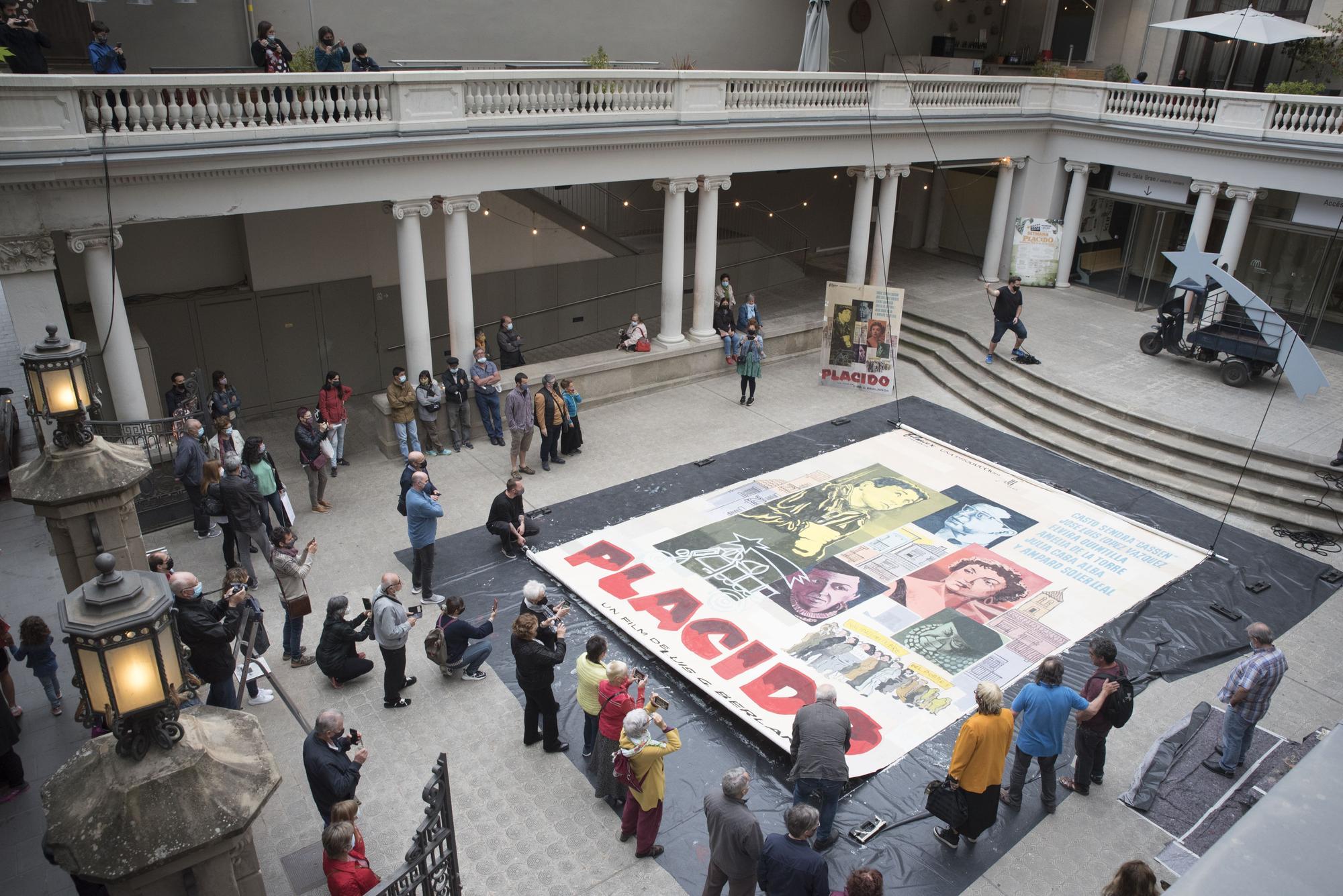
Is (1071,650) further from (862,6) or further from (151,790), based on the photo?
(862,6)

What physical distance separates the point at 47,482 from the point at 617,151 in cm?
1199

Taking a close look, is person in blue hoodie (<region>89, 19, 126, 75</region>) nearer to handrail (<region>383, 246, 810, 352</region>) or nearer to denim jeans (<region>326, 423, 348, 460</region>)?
denim jeans (<region>326, 423, 348, 460</region>)

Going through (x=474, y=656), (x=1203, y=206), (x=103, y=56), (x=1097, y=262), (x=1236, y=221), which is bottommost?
(x=474, y=656)

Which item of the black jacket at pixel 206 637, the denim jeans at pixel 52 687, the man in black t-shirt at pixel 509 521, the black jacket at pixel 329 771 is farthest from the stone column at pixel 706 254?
the black jacket at pixel 329 771

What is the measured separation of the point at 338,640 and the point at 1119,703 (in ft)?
24.8

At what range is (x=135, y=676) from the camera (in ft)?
14.6

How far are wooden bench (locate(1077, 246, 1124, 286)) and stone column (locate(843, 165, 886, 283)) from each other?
6512 millimetres

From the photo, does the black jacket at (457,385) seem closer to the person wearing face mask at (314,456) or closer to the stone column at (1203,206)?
the person wearing face mask at (314,456)

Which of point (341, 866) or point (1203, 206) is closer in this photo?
point (341, 866)

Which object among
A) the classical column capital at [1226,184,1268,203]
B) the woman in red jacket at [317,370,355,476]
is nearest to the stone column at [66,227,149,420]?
the woman in red jacket at [317,370,355,476]

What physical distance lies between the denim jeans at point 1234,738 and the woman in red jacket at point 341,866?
7.85 meters

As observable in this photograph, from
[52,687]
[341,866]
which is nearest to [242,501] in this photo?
[52,687]

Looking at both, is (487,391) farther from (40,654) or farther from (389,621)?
(40,654)

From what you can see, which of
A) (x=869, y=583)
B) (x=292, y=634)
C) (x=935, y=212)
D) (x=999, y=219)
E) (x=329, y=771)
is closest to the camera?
(x=329, y=771)
